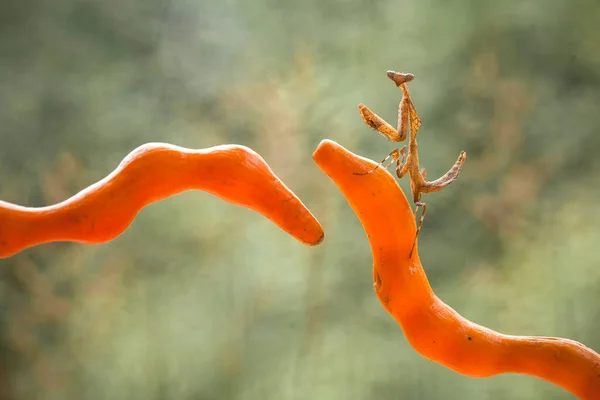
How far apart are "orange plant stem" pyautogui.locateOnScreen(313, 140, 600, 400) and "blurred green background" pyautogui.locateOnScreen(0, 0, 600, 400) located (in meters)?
0.66

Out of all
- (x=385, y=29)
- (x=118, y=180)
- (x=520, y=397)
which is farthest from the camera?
(x=385, y=29)

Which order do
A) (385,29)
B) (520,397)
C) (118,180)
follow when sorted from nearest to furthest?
(118,180) → (520,397) → (385,29)

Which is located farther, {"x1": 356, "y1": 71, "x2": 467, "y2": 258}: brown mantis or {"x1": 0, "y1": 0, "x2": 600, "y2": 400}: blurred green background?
{"x1": 0, "y1": 0, "x2": 600, "y2": 400}: blurred green background

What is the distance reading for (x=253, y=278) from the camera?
1.48 meters

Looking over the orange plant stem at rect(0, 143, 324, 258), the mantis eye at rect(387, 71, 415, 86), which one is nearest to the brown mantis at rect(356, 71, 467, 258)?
the mantis eye at rect(387, 71, 415, 86)

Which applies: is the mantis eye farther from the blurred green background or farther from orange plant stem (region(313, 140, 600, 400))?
the blurred green background

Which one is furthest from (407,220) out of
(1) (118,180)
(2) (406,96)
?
(1) (118,180)

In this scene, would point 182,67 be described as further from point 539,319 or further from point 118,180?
point 539,319

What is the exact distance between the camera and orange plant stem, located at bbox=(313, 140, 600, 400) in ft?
2.52

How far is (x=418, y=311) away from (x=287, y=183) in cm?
77

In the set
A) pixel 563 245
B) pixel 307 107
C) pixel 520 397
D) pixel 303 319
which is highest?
pixel 307 107

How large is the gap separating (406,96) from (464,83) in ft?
2.41

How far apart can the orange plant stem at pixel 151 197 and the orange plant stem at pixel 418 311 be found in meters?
0.07

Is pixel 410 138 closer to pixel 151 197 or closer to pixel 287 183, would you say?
pixel 151 197
